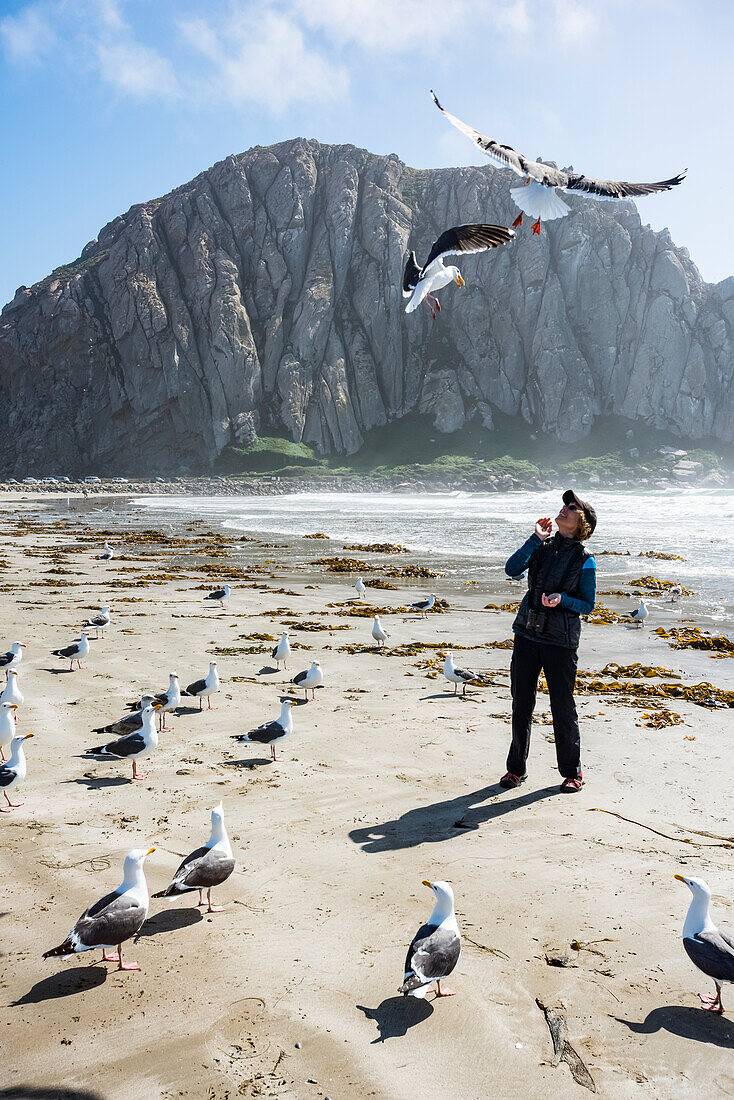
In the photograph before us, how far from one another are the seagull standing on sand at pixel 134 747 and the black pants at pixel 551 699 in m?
3.23

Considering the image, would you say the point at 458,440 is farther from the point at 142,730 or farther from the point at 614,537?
the point at 142,730

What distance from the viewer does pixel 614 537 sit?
31297 millimetres

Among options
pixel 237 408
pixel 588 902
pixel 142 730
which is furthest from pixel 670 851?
pixel 237 408

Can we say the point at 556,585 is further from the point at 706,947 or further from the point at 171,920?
the point at 171,920

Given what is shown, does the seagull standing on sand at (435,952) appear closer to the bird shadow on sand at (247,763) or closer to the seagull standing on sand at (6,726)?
the bird shadow on sand at (247,763)

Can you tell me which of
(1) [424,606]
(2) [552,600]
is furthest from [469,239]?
(1) [424,606]

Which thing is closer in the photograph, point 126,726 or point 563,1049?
point 563,1049

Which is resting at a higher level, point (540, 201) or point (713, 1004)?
point (540, 201)

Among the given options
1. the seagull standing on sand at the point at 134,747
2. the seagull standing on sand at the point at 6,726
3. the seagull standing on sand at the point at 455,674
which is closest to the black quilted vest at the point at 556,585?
the seagull standing on sand at the point at 455,674

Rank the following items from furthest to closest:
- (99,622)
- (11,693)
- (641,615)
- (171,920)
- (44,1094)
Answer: (641,615) < (99,622) < (11,693) < (171,920) < (44,1094)

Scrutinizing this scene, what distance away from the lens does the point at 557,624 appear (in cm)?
582

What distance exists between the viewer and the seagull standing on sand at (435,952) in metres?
3.19

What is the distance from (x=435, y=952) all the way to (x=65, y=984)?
186 cm

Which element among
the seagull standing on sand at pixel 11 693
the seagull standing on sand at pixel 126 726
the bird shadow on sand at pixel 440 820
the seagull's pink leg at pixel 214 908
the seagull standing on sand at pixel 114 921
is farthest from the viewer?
the seagull standing on sand at pixel 11 693
